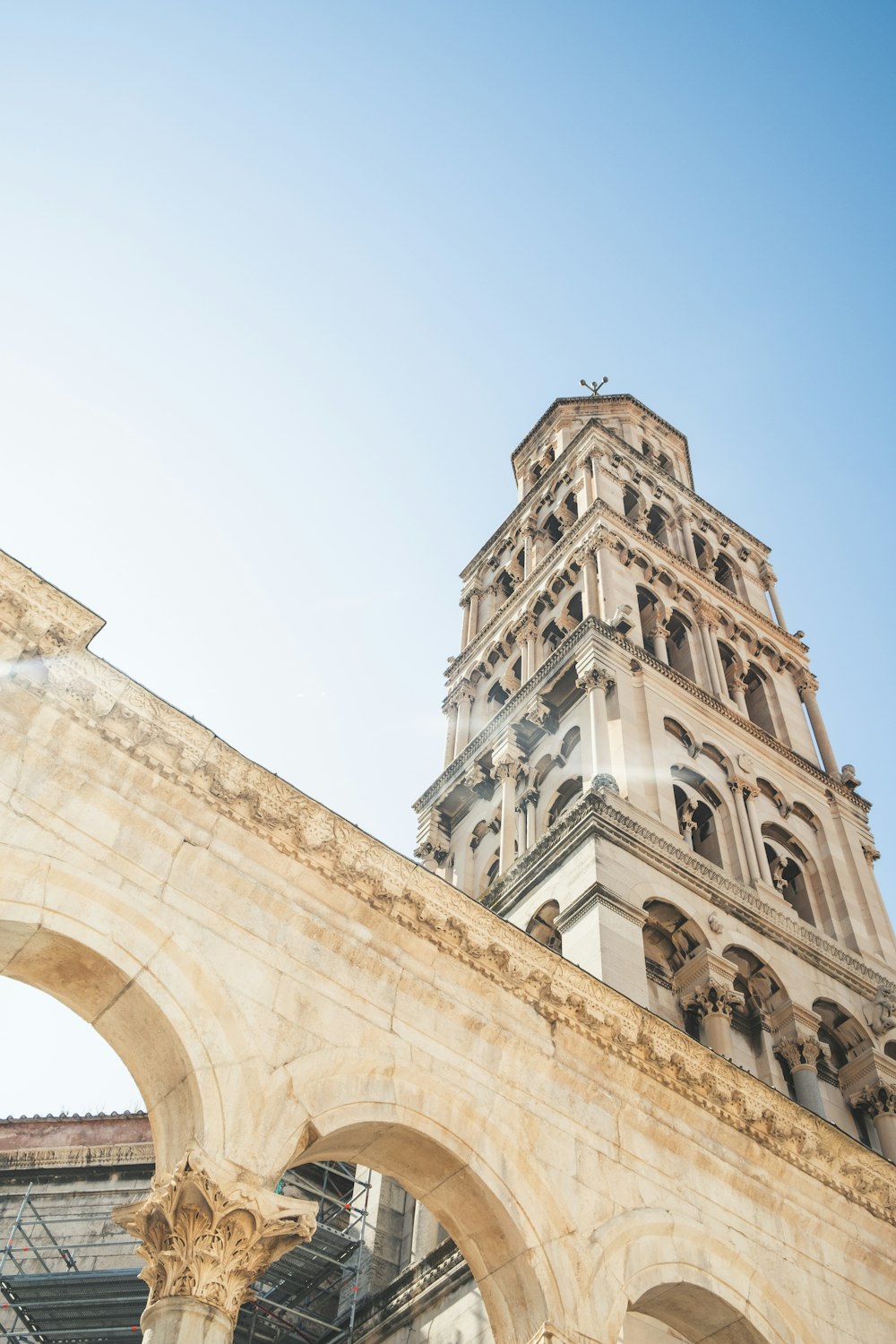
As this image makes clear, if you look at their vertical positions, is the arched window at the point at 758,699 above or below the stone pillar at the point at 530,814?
above

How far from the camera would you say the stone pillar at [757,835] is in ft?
81.6

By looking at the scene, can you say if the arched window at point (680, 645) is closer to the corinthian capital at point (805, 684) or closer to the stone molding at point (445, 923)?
the corinthian capital at point (805, 684)

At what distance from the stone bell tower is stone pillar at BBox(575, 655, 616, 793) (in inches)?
2.3

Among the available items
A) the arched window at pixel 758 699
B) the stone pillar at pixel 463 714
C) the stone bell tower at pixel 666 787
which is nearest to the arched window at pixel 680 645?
the stone bell tower at pixel 666 787

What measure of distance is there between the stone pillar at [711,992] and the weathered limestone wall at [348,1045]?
634cm

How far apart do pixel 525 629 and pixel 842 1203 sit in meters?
20.3

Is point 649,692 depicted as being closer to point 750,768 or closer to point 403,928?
point 750,768

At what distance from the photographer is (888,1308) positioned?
42.8ft

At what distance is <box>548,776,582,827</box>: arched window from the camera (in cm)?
2544

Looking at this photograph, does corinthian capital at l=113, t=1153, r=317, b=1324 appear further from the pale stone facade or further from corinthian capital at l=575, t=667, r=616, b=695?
corinthian capital at l=575, t=667, r=616, b=695

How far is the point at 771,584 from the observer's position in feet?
125

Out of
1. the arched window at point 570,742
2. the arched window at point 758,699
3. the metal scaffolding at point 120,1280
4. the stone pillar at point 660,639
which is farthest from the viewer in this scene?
the arched window at point 758,699

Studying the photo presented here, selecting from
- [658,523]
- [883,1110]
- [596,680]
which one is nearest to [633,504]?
[658,523]

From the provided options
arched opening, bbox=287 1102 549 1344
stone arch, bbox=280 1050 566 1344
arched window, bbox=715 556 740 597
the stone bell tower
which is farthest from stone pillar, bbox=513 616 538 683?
arched opening, bbox=287 1102 549 1344
